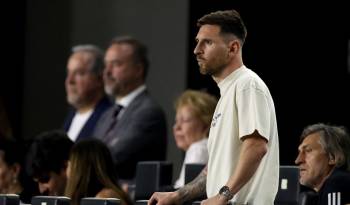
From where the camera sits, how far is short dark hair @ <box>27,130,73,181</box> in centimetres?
641

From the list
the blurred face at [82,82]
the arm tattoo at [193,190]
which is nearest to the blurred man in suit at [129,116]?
the blurred face at [82,82]

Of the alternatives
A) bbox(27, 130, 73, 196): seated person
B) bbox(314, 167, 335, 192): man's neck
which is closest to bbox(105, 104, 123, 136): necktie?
bbox(27, 130, 73, 196): seated person

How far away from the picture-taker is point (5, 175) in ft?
22.4

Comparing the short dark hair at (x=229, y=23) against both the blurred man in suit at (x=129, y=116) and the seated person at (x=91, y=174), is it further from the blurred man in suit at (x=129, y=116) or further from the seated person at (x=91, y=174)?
the blurred man in suit at (x=129, y=116)

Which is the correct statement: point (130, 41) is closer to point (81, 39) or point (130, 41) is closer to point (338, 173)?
point (81, 39)

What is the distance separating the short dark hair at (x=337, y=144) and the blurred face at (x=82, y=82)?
268cm

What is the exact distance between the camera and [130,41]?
8.07 meters

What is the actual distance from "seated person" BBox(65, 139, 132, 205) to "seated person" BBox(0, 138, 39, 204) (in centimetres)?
87

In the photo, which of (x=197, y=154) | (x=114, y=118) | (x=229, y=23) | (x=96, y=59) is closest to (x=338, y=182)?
(x=229, y=23)

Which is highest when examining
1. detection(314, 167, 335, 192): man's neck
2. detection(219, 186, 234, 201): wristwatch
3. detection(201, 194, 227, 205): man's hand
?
detection(219, 186, 234, 201): wristwatch

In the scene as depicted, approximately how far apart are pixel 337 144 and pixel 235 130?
1.38 m

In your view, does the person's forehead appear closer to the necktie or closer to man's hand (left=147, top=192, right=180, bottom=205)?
man's hand (left=147, top=192, right=180, bottom=205)

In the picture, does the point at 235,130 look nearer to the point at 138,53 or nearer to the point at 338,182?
the point at 338,182

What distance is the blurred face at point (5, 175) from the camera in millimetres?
6793
